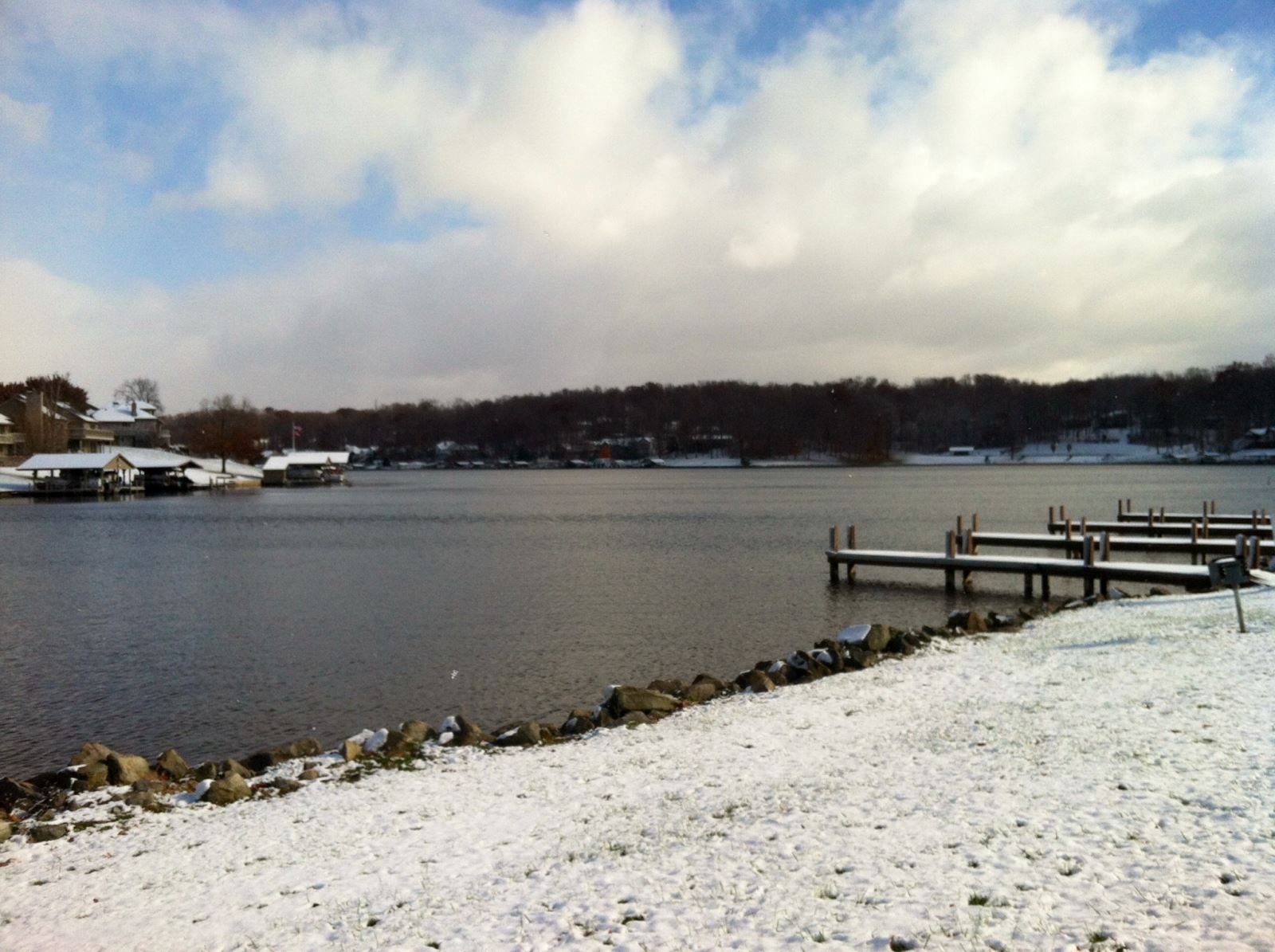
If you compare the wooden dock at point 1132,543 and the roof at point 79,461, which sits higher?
the roof at point 79,461

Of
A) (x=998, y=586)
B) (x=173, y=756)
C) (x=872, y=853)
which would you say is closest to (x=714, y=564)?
(x=998, y=586)

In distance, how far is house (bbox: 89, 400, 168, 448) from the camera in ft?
426

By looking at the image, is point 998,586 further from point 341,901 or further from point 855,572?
point 341,901

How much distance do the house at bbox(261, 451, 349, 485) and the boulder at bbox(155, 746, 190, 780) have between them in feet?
383

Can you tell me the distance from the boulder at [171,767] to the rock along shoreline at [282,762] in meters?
0.01

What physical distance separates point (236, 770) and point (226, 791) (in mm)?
1033

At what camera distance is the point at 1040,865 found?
619 centimetres

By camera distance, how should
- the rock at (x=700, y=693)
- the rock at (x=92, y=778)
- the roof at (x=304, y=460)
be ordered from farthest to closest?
the roof at (x=304, y=460) < the rock at (x=700, y=693) < the rock at (x=92, y=778)

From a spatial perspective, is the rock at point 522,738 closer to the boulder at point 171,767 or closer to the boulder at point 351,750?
the boulder at point 351,750

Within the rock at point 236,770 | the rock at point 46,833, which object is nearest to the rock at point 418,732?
the rock at point 236,770

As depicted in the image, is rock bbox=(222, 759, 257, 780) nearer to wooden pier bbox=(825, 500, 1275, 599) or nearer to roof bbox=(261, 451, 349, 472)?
wooden pier bbox=(825, 500, 1275, 599)

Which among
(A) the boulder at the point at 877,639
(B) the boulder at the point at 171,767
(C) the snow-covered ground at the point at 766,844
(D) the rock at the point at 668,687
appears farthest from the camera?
(A) the boulder at the point at 877,639

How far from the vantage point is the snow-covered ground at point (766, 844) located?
5711mm

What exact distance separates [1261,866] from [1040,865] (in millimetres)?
1310
